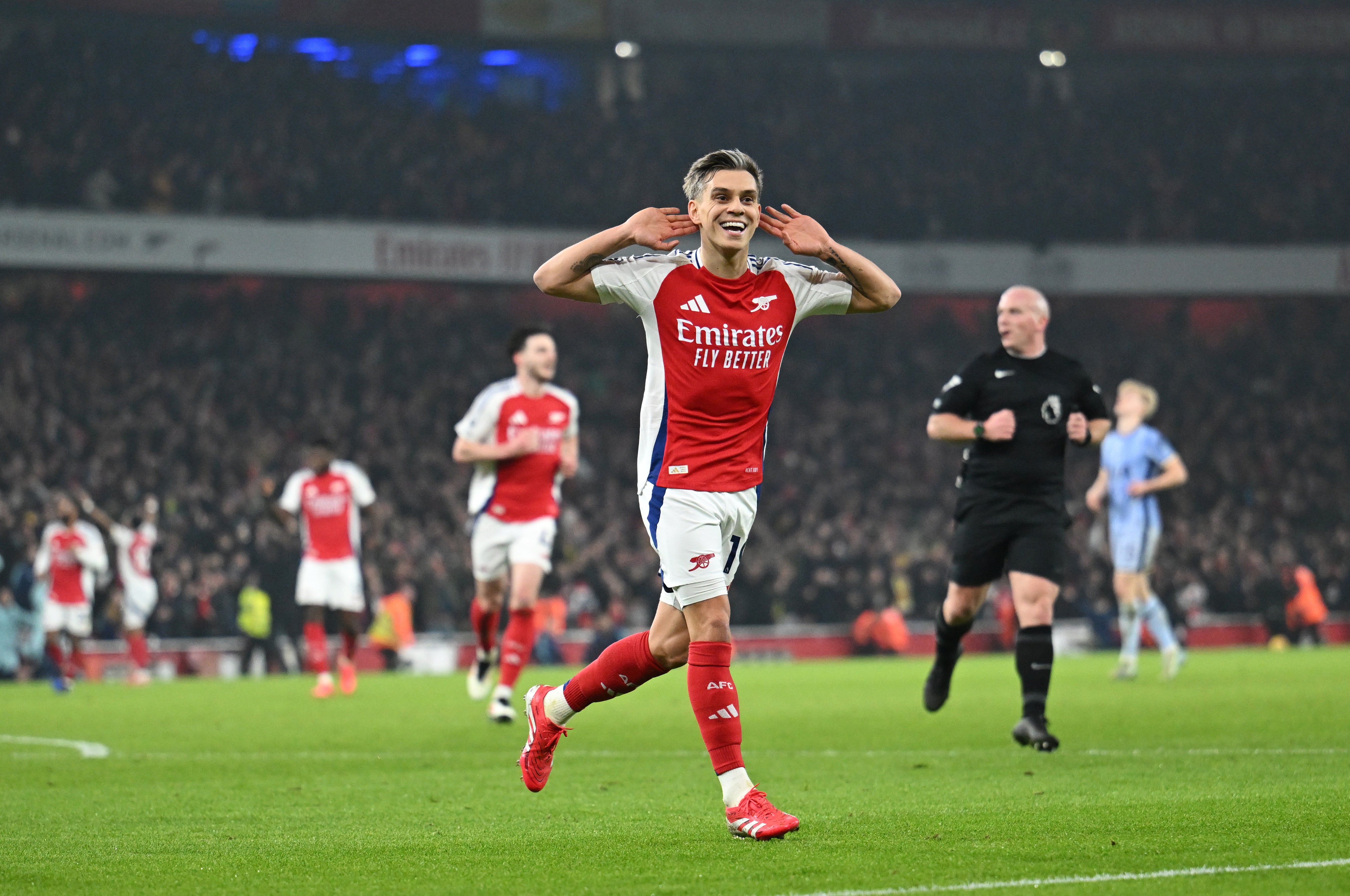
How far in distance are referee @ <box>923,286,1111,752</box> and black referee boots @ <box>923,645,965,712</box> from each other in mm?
365

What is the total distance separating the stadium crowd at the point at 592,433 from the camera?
25531 mm

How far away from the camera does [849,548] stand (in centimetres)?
2878

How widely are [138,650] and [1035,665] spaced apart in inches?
537

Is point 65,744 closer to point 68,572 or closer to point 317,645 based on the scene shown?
point 317,645

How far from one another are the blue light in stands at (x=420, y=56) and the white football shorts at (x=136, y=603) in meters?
20.0

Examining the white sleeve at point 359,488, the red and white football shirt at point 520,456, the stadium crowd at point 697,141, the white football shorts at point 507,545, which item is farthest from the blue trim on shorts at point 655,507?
the stadium crowd at point 697,141

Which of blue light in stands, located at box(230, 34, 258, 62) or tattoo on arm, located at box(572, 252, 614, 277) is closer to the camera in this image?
tattoo on arm, located at box(572, 252, 614, 277)

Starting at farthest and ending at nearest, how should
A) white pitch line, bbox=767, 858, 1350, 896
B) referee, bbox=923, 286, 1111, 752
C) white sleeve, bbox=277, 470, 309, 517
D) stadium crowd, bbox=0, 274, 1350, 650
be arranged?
stadium crowd, bbox=0, 274, 1350, 650
white sleeve, bbox=277, 470, 309, 517
referee, bbox=923, 286, 1111, 752
white pitch line, bbox=767, 858, 1350, 896

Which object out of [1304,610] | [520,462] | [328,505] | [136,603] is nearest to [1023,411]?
[520,462]

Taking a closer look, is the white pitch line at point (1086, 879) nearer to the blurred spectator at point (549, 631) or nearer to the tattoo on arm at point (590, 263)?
the tattoo on arm at point (590, 263)

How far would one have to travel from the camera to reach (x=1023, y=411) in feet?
28.7

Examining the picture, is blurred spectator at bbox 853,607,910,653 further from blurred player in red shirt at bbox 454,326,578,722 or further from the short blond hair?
blurred player in red shirt at bbox 454,326,578,722

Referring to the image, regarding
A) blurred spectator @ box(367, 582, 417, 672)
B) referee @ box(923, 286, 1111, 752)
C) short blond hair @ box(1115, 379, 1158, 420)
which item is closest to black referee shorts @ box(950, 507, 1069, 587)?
referee @ box(923, 286, 1111, 752)

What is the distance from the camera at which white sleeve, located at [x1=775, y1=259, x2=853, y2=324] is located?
595 centimetres
